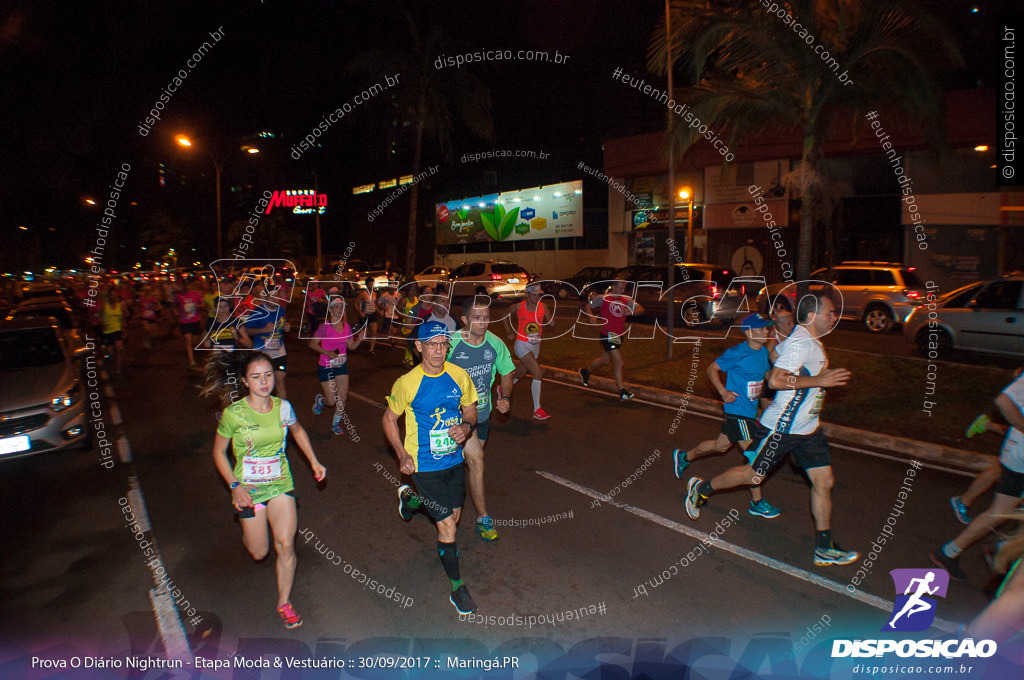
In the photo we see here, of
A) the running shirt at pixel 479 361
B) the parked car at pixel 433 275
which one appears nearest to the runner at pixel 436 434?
the running shirt at pixel 479 361

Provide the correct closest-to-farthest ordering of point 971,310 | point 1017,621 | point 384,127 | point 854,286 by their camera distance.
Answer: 1. point 1017,621
2. point 971,310
3. point 854,286
4. point 384,127

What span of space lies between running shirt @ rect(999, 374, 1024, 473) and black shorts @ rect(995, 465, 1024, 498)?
0.14 ft

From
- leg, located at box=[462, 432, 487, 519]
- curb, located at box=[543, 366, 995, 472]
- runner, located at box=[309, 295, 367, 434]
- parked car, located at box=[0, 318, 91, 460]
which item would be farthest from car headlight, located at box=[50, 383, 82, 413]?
curb, located at box=[543, 366, 995, 472]

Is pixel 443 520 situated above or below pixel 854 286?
below

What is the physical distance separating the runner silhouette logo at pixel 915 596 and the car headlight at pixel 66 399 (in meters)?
8.48

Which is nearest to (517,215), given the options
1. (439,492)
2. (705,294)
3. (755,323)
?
(705,294)

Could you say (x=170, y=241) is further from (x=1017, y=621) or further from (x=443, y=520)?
(x=1017, y=621)

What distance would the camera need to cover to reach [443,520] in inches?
161

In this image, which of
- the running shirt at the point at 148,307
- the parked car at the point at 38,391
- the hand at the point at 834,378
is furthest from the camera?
the running shirt at the point at 148,307

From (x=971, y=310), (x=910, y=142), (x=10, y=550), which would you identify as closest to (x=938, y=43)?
(x=971, y=310)

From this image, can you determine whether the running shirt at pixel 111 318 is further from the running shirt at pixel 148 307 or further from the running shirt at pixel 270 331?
the running shirt at pixel 270 331

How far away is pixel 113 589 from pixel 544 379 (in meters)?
8.42

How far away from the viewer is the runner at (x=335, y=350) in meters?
8.05

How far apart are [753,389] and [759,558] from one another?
1469 mm
